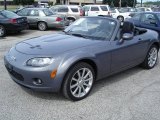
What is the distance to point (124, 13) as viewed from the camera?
26.5 meters

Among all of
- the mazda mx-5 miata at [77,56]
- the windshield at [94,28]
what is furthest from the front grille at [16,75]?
the windshield at [94,28]

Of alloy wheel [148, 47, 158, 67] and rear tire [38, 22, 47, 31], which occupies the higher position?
rear tire [38, 22, 47, 31]

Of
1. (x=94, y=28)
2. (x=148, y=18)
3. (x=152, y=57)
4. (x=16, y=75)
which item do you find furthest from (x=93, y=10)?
(x=16, y=75)

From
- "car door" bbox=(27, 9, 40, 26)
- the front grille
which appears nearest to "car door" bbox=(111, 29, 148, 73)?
the front grille

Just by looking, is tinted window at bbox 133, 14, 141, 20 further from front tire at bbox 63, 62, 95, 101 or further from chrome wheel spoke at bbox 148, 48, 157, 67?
front tire at bbox 63, 62, 95, 101

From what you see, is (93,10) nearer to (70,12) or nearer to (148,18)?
(70,12)

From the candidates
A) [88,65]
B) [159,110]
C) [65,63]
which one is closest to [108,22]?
[88,65]

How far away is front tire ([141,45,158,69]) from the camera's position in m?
6.29

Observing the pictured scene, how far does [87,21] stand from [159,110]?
260cm

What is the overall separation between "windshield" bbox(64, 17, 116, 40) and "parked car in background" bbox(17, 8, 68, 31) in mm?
10413

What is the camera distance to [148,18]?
1027cm

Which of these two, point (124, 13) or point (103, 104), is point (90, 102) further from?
point (124, 13)

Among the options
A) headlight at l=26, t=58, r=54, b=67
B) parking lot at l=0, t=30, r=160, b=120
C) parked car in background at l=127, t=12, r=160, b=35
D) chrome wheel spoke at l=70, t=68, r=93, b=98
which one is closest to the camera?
parking lot at l=0, t=30, r=160, b=120

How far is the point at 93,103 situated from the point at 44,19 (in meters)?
12.5
